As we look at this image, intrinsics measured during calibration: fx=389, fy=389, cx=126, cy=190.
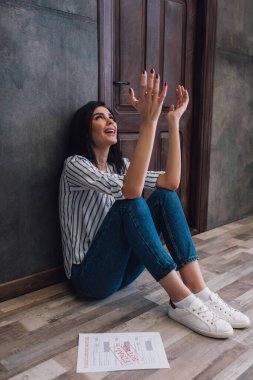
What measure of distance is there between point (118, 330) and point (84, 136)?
856 mm

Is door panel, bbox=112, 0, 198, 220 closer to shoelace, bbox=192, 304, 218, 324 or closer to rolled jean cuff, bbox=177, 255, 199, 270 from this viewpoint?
rolled jean cuff, bbox=177, 255, 199, 270

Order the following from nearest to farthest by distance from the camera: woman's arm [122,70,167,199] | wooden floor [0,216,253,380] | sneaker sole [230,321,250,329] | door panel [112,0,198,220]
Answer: wooden floor [0,216,253,380], woman's arm [122,70,167,199], sneaker sole [230,321,250,329], door panel [112,0,198,220]

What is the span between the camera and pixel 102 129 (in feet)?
5.73

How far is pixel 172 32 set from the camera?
253 cm

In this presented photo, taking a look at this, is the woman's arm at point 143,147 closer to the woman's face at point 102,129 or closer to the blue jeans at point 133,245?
the blue jeans at point 133,245

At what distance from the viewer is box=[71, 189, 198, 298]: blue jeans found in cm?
149

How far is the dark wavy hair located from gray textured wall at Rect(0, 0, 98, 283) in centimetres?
8

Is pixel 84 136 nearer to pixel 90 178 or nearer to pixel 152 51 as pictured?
pixel 90 178

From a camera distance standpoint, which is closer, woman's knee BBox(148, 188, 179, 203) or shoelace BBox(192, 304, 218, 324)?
shoelace BBox(192, 304, 218, 324)

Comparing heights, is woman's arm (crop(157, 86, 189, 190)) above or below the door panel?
below

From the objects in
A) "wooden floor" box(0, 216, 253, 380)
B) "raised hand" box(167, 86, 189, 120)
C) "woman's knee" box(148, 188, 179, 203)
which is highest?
"raised hand" box(167, 86, 189, 120)

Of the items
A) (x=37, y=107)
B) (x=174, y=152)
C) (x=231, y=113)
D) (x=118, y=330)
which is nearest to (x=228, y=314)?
(x=118, y=330)

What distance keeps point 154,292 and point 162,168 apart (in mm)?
974

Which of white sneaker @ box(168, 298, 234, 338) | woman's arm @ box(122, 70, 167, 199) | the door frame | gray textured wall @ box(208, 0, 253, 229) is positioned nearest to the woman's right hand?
woman's arm @ box(122, 70, 167, 199)
